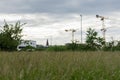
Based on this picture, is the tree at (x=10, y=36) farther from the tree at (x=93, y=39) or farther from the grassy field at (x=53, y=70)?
the grassy field at (x=53, y=70)

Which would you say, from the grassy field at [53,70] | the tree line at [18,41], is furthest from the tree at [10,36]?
the grassy field at [53,70]

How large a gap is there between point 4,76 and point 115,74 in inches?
101

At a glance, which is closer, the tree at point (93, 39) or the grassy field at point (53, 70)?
the grassy field at point (53, 70)

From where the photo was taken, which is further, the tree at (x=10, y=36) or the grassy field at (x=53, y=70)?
the tree at (x=10, y=36)

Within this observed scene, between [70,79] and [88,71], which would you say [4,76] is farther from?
[88,71]

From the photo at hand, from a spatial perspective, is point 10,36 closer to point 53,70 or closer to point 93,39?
point 93,39

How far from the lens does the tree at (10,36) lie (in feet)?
134

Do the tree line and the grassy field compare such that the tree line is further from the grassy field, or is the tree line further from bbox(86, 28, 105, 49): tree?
the grassy field

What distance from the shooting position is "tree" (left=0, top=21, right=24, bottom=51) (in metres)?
40.7

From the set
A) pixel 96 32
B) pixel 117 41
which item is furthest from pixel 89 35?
pixel 117 41

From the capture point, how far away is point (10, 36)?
43.4 m

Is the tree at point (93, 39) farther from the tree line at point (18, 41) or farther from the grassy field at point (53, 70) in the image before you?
the grassy field at point (53, 70)

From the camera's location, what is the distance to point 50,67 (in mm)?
5504

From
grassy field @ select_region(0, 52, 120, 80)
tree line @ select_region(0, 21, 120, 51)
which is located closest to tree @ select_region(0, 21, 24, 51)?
tree line @ select_region(0, 21, 120, 51)
